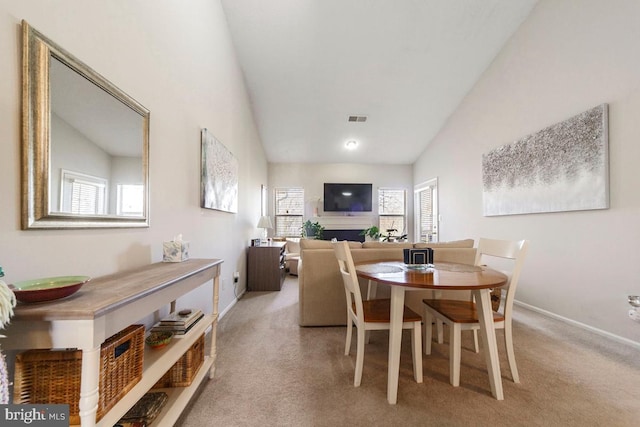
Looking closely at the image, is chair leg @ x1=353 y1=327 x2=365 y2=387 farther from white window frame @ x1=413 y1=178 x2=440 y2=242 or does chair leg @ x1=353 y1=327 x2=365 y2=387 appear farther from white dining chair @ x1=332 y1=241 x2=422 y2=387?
white window frame @ x1=413 y1=178 x2=440 y2=242

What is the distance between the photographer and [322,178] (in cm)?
648

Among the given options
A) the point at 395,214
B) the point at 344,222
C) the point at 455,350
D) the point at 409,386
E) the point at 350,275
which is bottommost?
the point at 409,386

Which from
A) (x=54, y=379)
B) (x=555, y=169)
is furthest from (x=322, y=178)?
(x=54, y=379)

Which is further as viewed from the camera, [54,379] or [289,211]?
[289,211]

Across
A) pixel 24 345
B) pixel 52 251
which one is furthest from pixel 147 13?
pixel 24 345

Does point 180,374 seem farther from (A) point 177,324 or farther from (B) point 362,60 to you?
(B) point 362,60

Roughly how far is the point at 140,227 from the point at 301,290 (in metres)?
1.58

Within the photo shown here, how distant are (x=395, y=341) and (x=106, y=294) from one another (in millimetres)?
1442

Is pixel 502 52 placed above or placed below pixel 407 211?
above

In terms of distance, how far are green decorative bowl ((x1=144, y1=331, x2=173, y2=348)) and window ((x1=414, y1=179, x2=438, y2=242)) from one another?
498 cm

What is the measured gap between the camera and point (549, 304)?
2.96 m

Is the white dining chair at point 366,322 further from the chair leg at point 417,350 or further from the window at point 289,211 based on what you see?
the window at point 289,211

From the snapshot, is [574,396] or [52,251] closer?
[52,251]

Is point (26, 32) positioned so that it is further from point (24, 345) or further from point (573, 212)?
point (573, 212)
